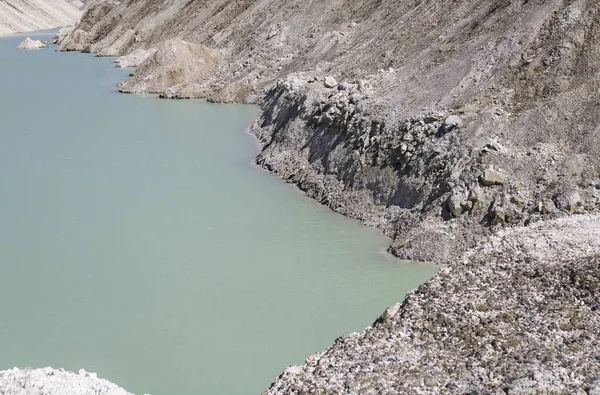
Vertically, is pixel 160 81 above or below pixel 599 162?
above

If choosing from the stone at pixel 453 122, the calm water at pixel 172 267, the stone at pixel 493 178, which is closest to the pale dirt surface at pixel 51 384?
the calm water at pixel 172 267

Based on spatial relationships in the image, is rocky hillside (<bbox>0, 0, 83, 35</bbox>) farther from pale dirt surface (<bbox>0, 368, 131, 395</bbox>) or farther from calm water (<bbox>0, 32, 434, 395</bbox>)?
pale dirt surface (<bbox>0, 368, 131, 395</bbox>)

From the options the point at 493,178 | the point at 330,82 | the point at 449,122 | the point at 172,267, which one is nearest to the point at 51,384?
the point at 172,267

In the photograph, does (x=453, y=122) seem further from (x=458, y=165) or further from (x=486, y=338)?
(x=486, y=338)

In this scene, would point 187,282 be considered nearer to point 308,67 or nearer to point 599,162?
point 599,162

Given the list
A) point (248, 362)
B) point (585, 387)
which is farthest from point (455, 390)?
point (248, 362)

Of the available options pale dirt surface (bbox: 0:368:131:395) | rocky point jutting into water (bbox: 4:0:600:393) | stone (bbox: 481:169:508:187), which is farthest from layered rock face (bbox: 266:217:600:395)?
stone (bbox: 481:169:508:187)

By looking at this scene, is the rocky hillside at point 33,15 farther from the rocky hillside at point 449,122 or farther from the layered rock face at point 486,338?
the layered rock face at point 486,338
